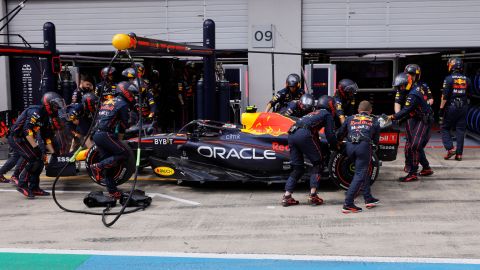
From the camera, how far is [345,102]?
9.66m

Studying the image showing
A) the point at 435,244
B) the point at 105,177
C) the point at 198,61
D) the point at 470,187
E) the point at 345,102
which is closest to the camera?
the point at 435,244

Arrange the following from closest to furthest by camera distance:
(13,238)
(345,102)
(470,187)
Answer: (13,238) < (470,187) < (345,102)

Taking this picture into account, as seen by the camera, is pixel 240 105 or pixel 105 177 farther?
→ pixel 240 105

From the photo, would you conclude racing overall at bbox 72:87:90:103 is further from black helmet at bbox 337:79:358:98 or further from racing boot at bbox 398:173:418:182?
racing boot at bbox 398:173:418:182

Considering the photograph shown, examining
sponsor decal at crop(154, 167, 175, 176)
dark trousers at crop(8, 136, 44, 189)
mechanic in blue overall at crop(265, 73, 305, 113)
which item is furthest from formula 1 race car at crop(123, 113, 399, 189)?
mechanic in blue overall at crop(265, 73, 305, 113)

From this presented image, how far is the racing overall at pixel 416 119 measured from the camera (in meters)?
9.47

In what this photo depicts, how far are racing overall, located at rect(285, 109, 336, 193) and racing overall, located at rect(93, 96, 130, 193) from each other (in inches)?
99.5

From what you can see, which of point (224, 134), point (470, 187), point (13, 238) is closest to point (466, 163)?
point (470, 187)

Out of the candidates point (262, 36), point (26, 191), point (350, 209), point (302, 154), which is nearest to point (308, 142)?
point (302, 154)

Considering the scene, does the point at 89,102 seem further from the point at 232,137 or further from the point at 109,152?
the point at 232,137

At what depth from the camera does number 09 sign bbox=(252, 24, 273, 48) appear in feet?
48.7

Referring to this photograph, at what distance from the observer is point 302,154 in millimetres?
8055

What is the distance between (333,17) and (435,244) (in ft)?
31.6

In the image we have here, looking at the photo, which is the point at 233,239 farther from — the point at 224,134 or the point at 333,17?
the point at 333,17
